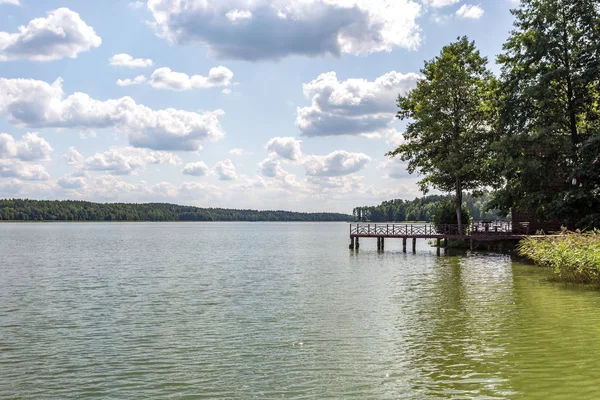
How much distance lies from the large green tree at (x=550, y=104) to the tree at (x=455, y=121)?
5.23m

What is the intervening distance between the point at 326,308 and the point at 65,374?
963cm

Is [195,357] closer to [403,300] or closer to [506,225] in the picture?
[403,300]

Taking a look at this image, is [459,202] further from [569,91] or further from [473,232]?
[569,91]

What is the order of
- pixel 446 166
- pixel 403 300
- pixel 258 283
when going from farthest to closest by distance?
pixel 446 166 → pixel 258 283 → pixel 403 300

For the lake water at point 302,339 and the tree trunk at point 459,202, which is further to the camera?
the tree trunk at point 459,202

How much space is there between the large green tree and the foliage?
39.5ft

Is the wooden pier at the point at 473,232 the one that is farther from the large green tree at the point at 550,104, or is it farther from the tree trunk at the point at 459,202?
the large green tree at the point at 550,104

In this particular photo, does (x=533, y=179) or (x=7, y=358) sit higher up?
(x=533, y=179)

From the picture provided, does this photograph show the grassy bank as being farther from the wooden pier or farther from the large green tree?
the wooden pier

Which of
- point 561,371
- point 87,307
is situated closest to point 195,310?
point 87,307

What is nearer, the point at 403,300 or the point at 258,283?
the point at 403,300

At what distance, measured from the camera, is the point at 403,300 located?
19.9 m

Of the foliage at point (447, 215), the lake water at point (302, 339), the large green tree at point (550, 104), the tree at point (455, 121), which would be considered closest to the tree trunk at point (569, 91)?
the large green tree at point (550, 104)

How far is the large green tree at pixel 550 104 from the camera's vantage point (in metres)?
35.0
